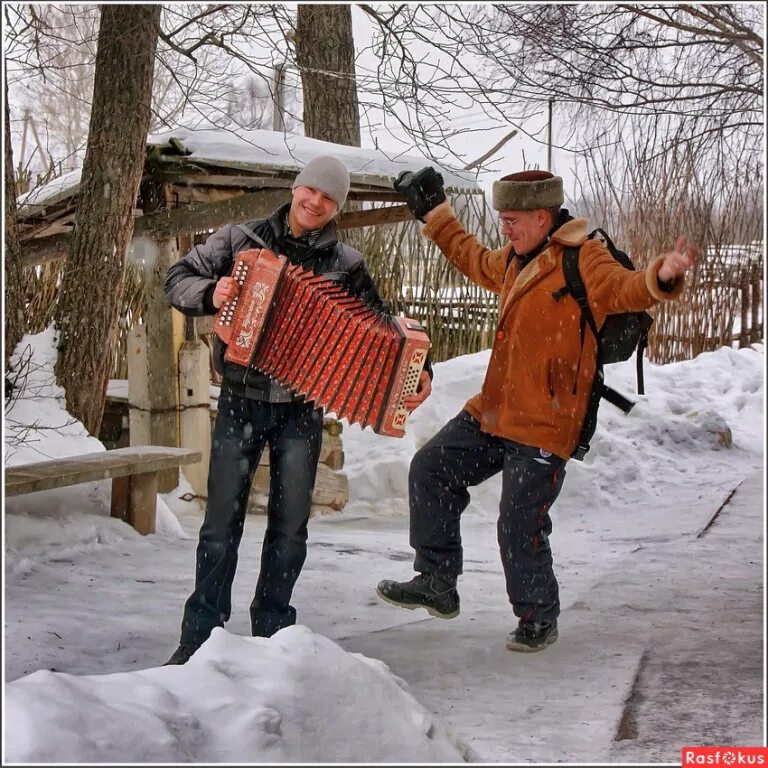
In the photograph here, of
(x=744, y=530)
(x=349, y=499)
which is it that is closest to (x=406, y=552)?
(x=349, y=499)

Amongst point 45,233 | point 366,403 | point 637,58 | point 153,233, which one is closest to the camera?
point 366,403

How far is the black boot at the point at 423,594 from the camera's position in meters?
3.71

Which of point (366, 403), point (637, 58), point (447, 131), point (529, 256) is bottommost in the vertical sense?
point (366, 403)

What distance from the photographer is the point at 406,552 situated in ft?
17.9

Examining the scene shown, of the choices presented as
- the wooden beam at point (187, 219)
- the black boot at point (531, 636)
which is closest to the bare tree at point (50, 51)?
the wooden beam at point (187, 219)

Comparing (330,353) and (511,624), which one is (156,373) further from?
(330,353)

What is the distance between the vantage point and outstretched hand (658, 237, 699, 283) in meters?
2.94

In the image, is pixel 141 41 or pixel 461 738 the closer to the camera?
pixel 461 738

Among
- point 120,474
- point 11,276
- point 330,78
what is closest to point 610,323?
point 120,474

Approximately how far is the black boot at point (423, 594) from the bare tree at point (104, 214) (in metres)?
2.65

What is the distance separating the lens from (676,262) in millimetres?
2992

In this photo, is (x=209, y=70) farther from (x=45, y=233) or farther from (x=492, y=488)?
(x=492, y=488)

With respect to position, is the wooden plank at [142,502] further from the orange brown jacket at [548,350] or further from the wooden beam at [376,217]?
the orange brown jacket at [548,350]

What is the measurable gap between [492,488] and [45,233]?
3.40m
